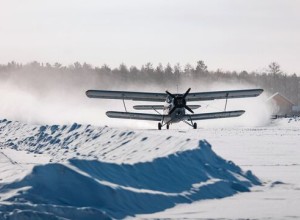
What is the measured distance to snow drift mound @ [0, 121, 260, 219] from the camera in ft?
33.3

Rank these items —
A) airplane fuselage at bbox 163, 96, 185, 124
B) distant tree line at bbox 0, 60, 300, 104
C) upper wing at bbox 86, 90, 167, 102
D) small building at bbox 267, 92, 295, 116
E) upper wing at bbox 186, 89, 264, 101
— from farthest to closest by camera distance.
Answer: distant tree line at bbox 0, 60, 300, 104
small building at bbox 267, 92, 295, 116
upper wing at bbox 186, 89, 264, 101
upper wing at bbox 86, 90, 167, 102
airplane fuselage at bbox 163, 96, 185, 124

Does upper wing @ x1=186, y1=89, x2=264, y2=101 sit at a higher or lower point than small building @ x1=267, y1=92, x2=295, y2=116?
higher

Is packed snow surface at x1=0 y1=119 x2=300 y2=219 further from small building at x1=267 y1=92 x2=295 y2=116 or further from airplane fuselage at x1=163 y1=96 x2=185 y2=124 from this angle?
small building at x1=267 y1=92 x2=295 y2=116

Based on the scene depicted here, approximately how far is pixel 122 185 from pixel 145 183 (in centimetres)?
85

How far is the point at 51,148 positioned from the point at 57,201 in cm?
1057

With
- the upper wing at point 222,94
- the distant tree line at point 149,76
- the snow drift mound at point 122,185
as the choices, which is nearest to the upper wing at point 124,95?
the upper wing at point 222,94

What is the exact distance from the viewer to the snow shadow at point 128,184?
1071 centimetres

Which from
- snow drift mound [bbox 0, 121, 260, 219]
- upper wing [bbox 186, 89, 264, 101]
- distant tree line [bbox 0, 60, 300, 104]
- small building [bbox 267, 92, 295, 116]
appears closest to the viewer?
snow drift mound [bbox 0, 121, 260, 219]

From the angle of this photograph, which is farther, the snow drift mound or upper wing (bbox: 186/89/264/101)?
upper wing (bbox: 186/89/264/101)

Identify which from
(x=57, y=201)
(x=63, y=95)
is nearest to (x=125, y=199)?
(x=57, y=201)

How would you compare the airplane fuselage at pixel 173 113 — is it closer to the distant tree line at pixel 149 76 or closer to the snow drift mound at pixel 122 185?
the snow drift mound at pixel 122 185

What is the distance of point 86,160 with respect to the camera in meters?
12.4

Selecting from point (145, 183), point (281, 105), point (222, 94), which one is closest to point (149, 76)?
point (281, 105)

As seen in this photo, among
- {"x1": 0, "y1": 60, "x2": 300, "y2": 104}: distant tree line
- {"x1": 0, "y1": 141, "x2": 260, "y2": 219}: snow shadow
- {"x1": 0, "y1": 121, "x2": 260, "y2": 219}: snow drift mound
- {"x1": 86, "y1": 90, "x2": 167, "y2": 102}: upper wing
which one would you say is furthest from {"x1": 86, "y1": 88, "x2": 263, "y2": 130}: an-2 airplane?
{"x1": 0, "y1": 60, "x2": 300, "y2": 104}: distant tree line
